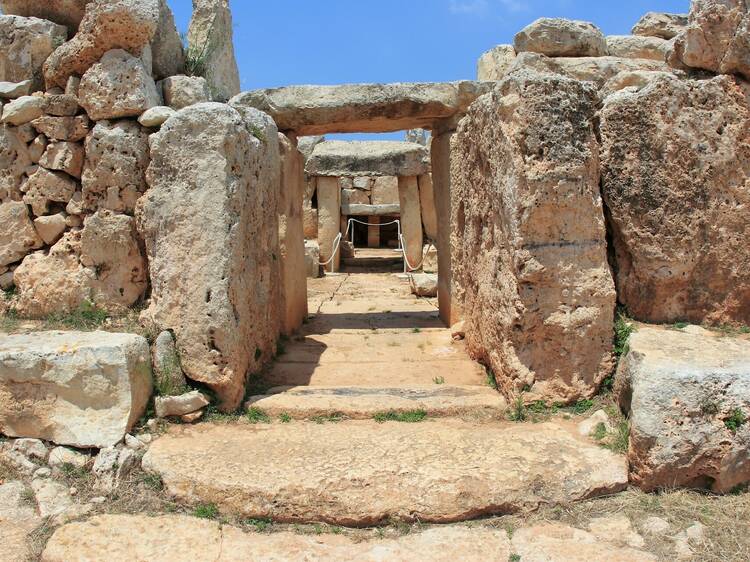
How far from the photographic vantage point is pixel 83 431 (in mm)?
3422

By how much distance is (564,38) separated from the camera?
22.5ft

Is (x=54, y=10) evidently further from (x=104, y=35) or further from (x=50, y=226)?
(x=50, y=226)

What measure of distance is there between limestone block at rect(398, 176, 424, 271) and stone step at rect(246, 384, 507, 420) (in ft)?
27.1

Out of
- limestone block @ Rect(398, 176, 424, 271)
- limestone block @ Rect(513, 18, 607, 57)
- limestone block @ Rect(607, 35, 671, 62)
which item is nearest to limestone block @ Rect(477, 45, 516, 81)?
limestone block @ Rect(513, 18, 607, 57)

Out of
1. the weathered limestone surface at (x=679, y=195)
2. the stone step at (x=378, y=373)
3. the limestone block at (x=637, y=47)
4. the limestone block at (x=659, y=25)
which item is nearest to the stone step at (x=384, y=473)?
the stone step at (x=378, y=373)

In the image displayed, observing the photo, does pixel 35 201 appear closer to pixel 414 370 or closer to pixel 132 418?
pixel 132 418

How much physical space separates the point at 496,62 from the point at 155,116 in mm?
5095

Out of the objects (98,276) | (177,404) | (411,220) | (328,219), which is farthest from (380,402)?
(328,219)

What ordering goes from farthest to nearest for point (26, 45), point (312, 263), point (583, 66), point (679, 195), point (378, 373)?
point (312, 263) → point (583, 66) → point (378, 373) → point (26, 45) → point (679, 195)

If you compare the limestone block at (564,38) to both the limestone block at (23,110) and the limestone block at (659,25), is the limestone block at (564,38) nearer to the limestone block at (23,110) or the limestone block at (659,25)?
the limestone block at (659,25)

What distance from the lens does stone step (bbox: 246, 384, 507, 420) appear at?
3848 mm

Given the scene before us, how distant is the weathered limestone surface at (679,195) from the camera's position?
12.8 feet

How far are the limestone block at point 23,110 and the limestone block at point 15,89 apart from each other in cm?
11

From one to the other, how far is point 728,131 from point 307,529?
11.4 feet
